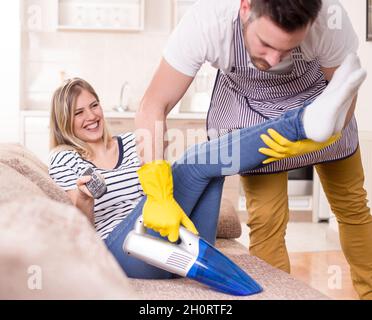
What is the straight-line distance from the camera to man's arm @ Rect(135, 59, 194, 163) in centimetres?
165

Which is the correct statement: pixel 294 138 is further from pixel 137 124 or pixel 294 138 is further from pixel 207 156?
pixel 137 124

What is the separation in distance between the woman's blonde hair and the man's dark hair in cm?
87

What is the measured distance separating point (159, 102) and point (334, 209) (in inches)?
28.9

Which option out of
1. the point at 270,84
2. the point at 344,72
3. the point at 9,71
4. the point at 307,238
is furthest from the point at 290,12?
the point at 9,71

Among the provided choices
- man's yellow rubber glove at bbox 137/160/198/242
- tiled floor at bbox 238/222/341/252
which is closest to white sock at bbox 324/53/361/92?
man's yellow rubber glove at bbox 137/160/198/242

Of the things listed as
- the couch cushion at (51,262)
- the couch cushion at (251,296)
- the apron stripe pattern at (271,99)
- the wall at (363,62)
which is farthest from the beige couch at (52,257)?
the wall at (363,62)

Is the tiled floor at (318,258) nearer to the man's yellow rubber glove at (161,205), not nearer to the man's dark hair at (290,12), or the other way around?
the man's yellow rubber glove at (161,205)

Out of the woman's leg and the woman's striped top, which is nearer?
the woman's leg

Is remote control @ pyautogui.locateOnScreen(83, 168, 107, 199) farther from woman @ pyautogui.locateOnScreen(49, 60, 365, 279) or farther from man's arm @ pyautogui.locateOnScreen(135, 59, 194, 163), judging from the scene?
man's arm @ pyautogui.locateOnScreen(135, 59, 194, 163)

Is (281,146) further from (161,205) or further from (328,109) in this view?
(161,205)

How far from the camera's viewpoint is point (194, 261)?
1.34 m

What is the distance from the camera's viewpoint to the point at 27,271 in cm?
76
